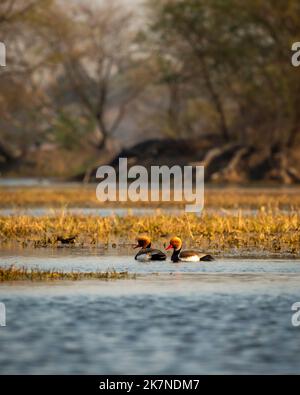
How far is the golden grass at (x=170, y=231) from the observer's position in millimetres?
21703

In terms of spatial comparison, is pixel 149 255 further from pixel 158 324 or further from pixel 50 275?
pixel 158 324

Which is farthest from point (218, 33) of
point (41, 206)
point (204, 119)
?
point (41, 206)

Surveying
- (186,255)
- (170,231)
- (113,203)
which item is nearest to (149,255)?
(186,255)

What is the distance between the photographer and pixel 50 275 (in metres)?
16.6

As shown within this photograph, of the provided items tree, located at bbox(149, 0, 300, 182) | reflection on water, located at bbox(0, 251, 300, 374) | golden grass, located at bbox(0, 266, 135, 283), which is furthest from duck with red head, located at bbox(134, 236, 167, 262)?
tree, located at bbox(149, 0, 300, 182)

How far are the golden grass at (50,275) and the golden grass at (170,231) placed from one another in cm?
413

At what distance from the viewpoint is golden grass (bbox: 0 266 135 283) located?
1653 cm

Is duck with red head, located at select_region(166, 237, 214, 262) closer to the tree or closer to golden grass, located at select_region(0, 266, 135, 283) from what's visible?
golden grass, located at select_region(0, 266, 135, 283)

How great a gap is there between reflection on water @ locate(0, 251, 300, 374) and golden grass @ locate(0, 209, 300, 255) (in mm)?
3893

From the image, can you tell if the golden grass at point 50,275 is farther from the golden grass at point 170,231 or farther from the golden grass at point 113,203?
the golden grass at point 113,203

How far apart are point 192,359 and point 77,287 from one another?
180 inches

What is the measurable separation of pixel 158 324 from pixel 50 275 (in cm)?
397

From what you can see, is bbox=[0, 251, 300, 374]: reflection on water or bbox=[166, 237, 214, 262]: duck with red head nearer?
bbox=[0, 251, 300, 374]: reflection on water

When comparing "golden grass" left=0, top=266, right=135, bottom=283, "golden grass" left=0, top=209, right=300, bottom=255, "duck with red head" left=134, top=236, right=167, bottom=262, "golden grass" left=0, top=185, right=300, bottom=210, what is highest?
"golden grass" left=0, top=185, right=300, bottom=210
